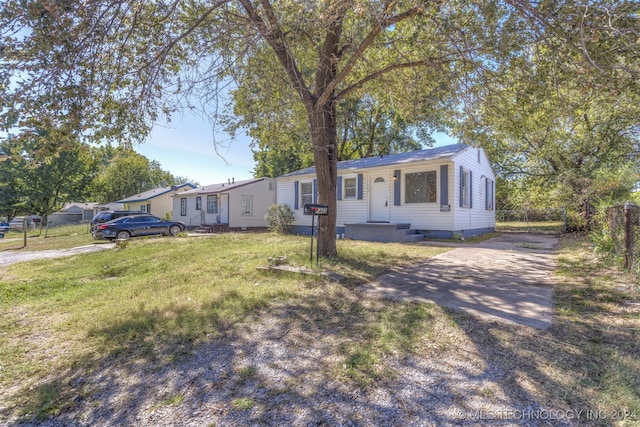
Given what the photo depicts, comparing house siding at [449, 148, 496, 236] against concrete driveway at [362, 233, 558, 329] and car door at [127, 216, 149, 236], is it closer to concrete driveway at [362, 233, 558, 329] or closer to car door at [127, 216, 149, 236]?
concrete driveway at [362, 233, 558, 329]

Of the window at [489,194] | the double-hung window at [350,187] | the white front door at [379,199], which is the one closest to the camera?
the white front door at [379,199]

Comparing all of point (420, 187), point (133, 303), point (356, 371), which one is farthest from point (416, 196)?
point (356, 371)

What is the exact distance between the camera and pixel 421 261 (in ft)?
22.7

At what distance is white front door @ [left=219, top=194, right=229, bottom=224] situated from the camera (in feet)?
64.5

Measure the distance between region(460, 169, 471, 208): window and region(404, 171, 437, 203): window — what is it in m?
1.09

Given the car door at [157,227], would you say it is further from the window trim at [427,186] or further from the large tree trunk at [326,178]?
the large tree trunk at [326,178]

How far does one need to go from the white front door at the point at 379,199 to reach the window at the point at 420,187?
853 millimetres

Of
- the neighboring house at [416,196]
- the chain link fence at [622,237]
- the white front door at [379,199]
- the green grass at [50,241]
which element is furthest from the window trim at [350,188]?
the green grass at [50,241]

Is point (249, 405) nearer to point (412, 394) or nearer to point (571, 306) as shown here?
point (412, 394)

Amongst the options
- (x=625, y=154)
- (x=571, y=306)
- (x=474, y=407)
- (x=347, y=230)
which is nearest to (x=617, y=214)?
(x=571, y=306)

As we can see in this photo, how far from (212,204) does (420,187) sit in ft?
46.5

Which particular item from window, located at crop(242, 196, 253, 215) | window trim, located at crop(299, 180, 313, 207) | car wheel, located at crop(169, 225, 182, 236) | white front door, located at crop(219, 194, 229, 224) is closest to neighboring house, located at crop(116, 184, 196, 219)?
white front door, located at crop(219, 194, 229, 224)

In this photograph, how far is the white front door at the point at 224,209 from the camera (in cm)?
1967

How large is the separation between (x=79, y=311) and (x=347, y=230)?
376 inches
